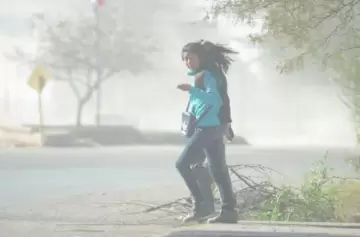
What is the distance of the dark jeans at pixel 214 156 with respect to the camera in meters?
5.25

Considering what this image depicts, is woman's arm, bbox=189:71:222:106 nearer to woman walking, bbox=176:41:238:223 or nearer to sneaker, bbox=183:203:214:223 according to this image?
woman walking, bbox=176:41:238:223

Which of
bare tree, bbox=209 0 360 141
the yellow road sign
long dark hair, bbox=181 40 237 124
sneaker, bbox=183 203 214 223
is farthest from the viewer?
the yellow road sign

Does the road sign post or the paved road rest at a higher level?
the road sign post

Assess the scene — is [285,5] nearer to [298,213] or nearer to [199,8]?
[199,8]

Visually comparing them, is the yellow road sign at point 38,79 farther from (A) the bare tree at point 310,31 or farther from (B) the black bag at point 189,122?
(A) the bare tree at point 310,31

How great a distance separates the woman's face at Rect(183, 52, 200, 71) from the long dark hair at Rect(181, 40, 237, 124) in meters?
0.02

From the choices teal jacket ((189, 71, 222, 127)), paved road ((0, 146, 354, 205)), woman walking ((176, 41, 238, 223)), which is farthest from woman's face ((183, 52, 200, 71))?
paved road ((0, 146, 354, 205))

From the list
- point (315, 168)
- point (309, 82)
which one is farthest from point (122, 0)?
point (315, 168)

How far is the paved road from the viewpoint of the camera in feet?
19.6

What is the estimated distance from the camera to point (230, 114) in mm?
5461

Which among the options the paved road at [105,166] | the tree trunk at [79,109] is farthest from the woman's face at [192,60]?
the tree trunk at [79,109]

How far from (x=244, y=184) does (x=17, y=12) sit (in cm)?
252

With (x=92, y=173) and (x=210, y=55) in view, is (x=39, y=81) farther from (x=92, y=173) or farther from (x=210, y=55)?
(x=210, y=55)

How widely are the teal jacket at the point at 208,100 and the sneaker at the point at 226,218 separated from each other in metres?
0.69
